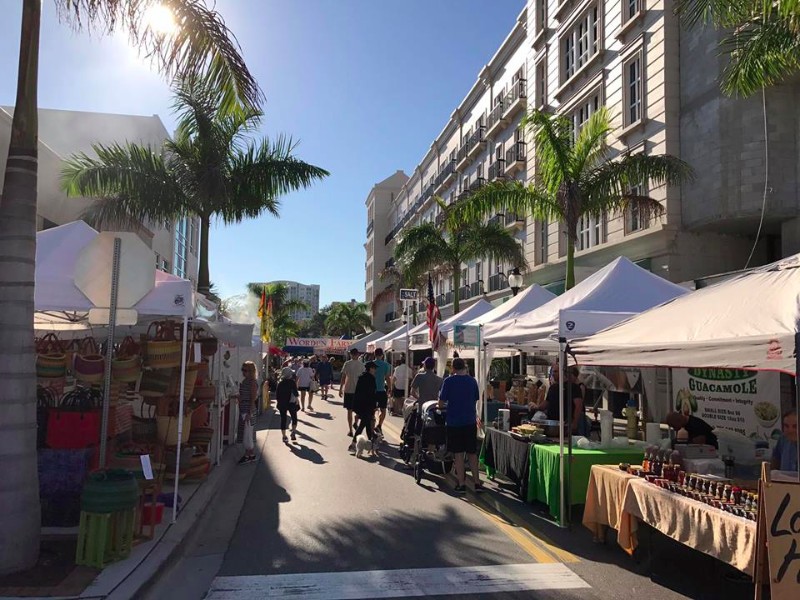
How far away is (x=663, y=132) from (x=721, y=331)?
47.9ft

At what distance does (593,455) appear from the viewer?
24.3ft

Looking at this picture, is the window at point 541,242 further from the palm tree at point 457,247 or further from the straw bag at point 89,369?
the straw bag at point 89,369

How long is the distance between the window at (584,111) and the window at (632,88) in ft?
5.78

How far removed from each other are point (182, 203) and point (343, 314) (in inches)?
2212

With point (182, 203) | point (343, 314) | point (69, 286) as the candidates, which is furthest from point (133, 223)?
point (343, 314)

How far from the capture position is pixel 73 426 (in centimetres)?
682

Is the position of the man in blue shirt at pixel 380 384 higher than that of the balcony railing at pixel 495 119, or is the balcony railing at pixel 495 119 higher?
the balcony railing at pixel 495 119

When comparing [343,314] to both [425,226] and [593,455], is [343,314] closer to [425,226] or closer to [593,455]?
[425,226]

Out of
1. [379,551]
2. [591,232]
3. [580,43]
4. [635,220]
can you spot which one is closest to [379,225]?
[580,43]

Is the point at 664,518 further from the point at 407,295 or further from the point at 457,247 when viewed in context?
the point at 457,247

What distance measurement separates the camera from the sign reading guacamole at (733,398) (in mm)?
9047

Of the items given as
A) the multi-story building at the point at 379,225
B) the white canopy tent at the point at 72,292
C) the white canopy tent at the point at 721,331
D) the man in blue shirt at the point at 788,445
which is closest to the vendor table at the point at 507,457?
the white canopy tent at the point at 721,331

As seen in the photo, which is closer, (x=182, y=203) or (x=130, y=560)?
(x=130, y=560)

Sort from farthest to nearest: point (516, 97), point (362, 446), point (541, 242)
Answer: point (516, 97) < point (541, 242) < point (362, 446)
